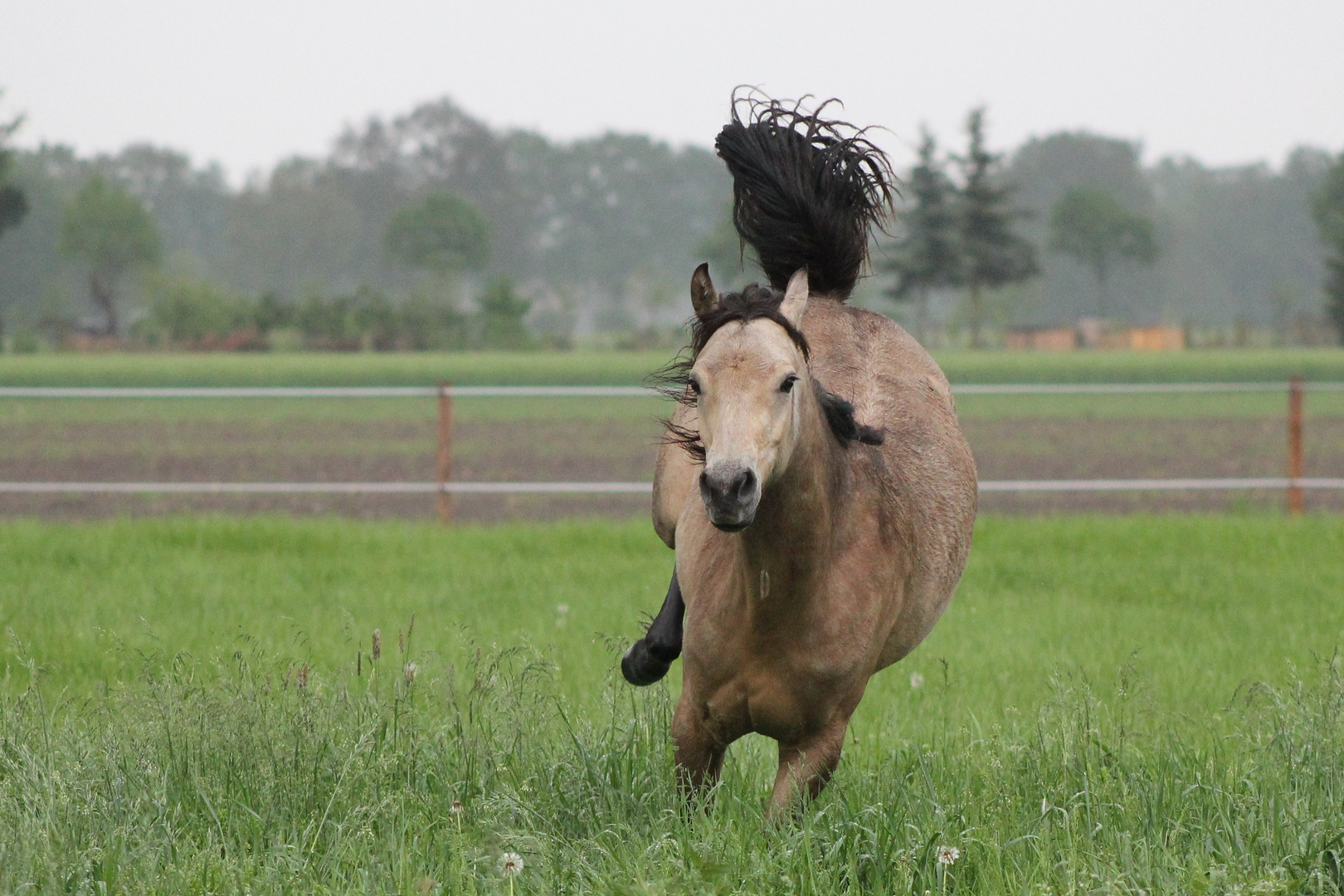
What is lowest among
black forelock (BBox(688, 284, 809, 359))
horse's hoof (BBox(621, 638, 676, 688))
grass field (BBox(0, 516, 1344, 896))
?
grass field (BBox(0, 516, 1344, 896))

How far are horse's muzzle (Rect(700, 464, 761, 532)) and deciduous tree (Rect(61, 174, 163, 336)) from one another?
84.0 metres

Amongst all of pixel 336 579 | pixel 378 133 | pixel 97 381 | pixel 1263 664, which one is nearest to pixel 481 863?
pixel 1263 664

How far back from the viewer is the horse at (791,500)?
3492mm

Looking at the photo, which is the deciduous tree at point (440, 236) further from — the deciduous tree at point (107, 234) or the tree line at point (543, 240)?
the deciduous tree at point (107, 234)

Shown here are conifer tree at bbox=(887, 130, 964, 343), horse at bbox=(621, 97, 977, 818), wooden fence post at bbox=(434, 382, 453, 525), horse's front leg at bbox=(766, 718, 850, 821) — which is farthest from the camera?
conifer tree at bbox=(887, 130, 964, 343)

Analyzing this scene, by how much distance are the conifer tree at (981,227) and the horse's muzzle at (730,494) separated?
224ft

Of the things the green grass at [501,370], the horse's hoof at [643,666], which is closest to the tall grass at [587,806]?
the horse's hoof at [643,666]

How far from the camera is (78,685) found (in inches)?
247

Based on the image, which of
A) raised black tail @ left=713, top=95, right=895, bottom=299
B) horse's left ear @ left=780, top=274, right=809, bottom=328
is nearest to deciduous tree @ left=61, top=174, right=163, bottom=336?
raised black tail @ left=713, top=95, right=895, bottom=299

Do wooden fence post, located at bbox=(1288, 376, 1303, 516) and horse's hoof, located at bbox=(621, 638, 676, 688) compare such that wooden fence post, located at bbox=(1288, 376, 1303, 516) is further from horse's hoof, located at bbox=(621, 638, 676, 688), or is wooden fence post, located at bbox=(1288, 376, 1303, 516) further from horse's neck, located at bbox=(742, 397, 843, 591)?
horse's neck, located at bbox=(742, 397, 843, 591)

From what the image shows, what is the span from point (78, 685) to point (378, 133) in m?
121

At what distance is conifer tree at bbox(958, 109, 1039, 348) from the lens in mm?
70312

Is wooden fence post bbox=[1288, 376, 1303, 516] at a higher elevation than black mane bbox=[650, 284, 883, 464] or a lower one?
lower

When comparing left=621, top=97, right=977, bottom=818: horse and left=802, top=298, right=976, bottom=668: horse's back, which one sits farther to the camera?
left=802, top=298, right=976, bottom=668: horse's back
